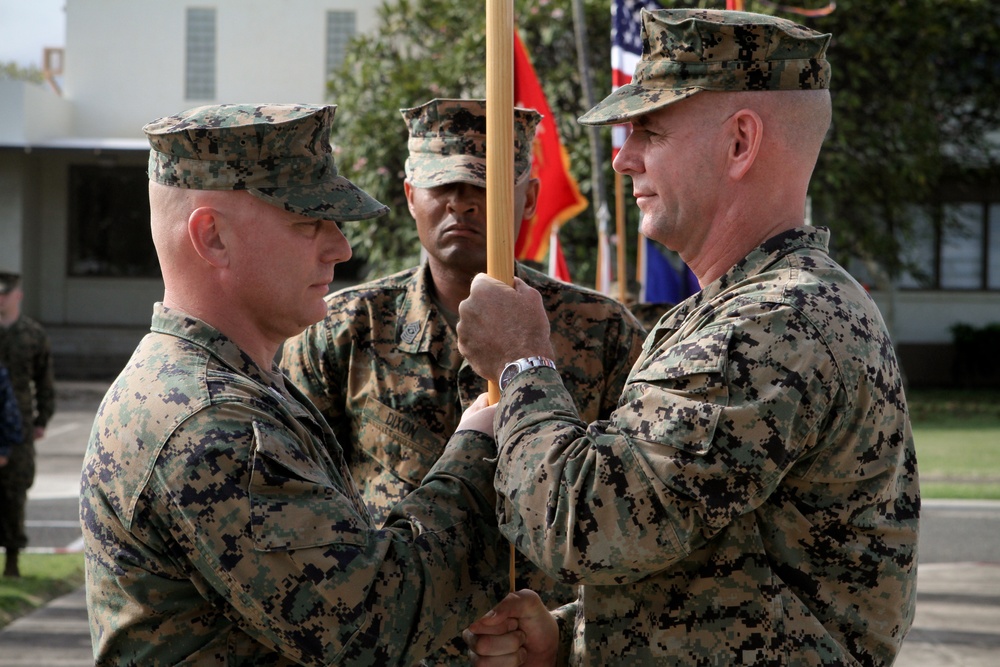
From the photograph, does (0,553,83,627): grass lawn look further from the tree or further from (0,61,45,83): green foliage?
(0,61,45,83): green foliage

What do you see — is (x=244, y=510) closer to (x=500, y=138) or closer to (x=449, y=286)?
(x=500, y=138)

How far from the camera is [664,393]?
1889 millimetres

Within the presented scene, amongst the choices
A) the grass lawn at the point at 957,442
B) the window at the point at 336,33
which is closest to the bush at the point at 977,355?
the grass lawn at the point at 957,442

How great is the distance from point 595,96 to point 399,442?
1018 centimetres

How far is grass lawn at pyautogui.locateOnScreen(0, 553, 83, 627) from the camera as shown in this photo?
6.97 m

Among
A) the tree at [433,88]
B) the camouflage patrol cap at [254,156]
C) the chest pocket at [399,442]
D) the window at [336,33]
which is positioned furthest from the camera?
the window at [336,33]

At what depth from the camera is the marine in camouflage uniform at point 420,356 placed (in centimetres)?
311

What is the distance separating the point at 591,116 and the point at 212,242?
2.39 ft

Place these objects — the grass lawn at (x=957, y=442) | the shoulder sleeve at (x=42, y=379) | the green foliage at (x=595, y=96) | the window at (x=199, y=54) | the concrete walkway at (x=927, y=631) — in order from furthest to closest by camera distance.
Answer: the window at (x=199, y=54)
the green foliage at (x=595, y=96)
the grass lawn at (x=957, y=442)
the shoulder sleeve at (x=42, y=379)
the concrete walkway at (x=927, y=631)

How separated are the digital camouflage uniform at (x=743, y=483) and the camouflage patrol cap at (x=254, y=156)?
505mm

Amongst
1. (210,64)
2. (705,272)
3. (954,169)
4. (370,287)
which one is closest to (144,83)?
(210,64)

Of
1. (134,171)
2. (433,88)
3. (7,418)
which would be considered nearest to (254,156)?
(7,418)

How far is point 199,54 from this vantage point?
2281 centimetres

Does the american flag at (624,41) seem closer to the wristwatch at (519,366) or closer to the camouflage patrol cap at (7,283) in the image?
the camouflage patrol cap at (7,283)
